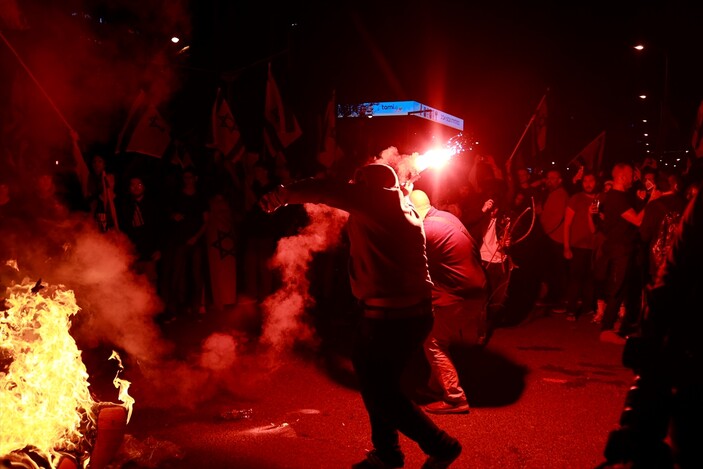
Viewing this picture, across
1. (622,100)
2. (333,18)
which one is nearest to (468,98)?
(622,100)

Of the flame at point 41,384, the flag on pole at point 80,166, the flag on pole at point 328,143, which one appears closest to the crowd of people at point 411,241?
the flag on pole at point 80,166

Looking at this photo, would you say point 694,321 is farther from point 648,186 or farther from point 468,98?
→ point 468,98

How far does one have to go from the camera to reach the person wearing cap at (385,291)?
158 inches

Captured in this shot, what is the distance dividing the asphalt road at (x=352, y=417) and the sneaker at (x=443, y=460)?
17.8 inches

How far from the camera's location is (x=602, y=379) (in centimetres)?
678

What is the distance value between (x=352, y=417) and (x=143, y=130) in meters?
6.72

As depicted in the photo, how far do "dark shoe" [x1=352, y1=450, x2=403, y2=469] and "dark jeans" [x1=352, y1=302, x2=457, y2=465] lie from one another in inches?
14.5

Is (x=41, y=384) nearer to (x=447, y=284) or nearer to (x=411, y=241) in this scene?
(x=411, y=241)

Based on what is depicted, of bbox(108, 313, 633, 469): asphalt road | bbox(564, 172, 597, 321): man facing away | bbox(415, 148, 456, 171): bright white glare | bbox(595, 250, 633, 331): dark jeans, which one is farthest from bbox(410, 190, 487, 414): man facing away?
bbox(564, 172, 597, 321): man facing away

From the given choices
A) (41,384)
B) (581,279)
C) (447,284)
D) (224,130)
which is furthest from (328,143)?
(41,384)

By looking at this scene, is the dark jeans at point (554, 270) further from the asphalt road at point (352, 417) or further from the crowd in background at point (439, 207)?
the asphalt road at point (352, 417)

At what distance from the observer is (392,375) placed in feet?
13.2

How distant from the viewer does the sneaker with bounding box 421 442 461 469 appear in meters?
4.07

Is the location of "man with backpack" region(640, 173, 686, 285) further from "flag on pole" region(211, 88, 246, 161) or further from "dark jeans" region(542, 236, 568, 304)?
"flag on pole" region(211, 88, 246, 161)
